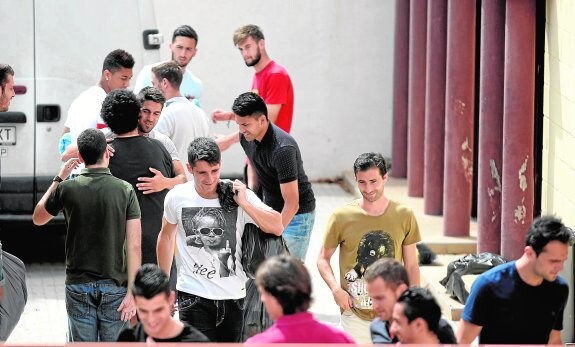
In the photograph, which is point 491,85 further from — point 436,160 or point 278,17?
point 278,17

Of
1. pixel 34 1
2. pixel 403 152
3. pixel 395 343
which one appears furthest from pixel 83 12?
pixel 395 343

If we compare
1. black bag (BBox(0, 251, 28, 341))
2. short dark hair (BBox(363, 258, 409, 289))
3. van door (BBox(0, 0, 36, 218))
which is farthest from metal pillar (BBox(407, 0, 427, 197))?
short dark hair (BBox(363, 258, 409, 289))

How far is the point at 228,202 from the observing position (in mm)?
7695

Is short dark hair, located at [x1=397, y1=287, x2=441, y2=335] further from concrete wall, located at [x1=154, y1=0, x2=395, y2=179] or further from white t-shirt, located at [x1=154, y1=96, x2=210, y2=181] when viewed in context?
concrete wall, located at [x1=154, y1=0, x2=395, y2=179]

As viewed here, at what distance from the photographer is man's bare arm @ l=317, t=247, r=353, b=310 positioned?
7660 mm

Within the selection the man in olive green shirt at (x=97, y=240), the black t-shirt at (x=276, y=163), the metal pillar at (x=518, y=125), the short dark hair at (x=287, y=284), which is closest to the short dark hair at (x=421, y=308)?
the short dark hair at (x=287, y=284)

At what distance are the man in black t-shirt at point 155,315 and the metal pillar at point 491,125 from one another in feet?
17.5

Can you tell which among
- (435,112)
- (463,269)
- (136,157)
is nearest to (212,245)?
(136,157)

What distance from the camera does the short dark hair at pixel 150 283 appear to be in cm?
614

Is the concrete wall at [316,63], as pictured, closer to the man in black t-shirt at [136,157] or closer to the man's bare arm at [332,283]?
the man in black t-shirt at [136,157]

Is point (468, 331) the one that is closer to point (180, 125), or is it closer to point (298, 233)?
point (298, 233)

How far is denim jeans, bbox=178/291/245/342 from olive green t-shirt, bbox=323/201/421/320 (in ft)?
2.01

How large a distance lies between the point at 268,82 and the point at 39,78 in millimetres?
1824

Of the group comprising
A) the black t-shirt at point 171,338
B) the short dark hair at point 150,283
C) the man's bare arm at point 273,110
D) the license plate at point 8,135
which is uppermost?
the man's bare arm at point 273,110
